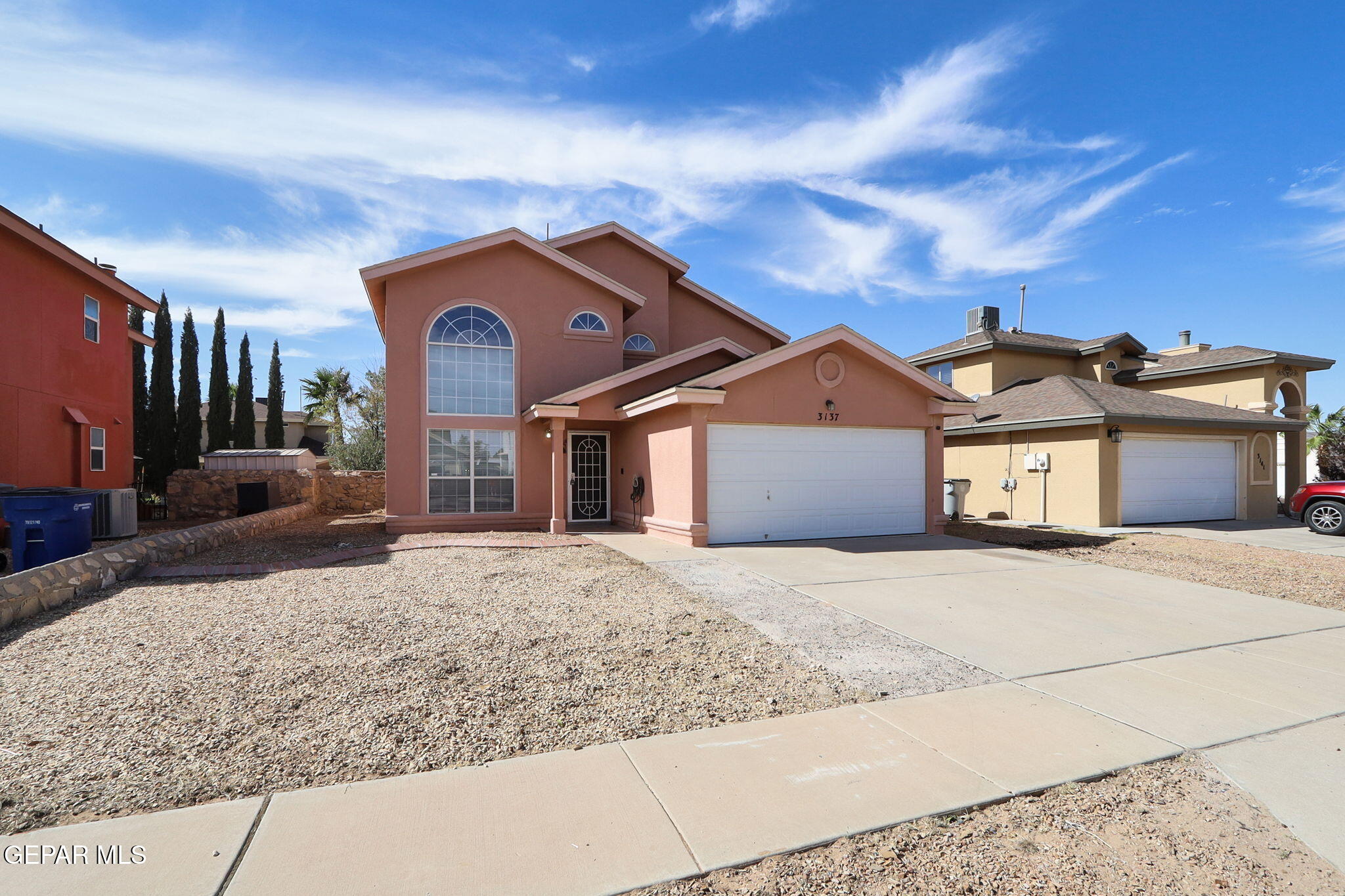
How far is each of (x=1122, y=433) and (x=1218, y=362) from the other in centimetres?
826

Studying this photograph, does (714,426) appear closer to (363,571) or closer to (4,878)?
(363,571)

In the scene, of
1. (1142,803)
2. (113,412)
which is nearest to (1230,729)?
(1142,803)

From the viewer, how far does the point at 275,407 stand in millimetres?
29516

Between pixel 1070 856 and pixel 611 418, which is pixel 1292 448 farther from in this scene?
pixel 1070 856

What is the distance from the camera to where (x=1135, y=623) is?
6488 mm

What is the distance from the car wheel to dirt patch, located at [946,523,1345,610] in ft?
12.3

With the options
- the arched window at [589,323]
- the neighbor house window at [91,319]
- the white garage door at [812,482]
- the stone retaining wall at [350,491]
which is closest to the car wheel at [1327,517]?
the white garage door at [812,482]

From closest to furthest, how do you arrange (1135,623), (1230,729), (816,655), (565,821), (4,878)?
(4,878) < (565,821) < (1230,729) < (816,655) < (1135,623)

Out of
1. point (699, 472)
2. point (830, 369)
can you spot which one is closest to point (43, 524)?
point (699, 472)

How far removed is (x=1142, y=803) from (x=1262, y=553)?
1140cm

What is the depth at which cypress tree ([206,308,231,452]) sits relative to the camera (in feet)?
85.9

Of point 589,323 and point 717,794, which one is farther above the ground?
point 589,323

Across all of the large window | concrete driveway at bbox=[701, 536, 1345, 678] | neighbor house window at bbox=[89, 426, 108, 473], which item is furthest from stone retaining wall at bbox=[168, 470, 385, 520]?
concrete driveway at bbox=[701, 536, 1345, 678]

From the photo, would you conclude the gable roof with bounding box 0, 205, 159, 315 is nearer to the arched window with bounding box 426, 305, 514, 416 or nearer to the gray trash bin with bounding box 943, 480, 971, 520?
the arched window with bounding box 426, 305, 514, 416
